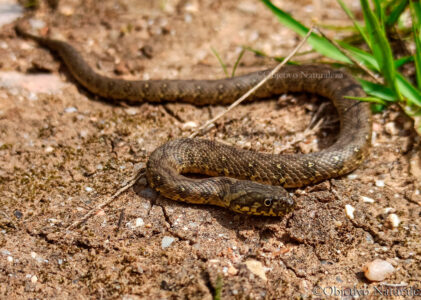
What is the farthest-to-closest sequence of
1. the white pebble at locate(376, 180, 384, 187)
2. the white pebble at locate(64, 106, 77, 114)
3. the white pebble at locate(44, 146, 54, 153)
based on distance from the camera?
the white pebble at locate(64, 106, 77, 114) < the white pebble at locate(44, 146, 54, 153) < the white pebble at locate(376, 180, 384, 187)

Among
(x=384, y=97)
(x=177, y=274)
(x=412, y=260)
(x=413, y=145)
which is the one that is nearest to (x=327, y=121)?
(x=384, y=97)

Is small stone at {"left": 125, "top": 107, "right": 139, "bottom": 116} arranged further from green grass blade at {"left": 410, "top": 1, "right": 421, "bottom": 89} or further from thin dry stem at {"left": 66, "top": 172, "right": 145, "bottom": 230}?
green grass blade at {"left": 410, "top": 1, "right": 421, "bottom": 89}

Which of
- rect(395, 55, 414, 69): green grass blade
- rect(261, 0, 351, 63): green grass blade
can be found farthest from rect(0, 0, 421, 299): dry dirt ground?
rect(261, 0, 351, 63): green grass blade

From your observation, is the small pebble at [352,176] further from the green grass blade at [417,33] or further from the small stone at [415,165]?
the green grass blade at [417,33]

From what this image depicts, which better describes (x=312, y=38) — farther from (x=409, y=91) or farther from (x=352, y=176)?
(x=352, y=176)

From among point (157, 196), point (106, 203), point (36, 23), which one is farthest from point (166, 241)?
point (36, 23)

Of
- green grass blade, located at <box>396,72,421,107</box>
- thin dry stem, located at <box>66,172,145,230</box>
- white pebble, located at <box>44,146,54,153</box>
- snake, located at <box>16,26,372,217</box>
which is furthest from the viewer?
white pebble, located at <box>44,146,54,153</box>

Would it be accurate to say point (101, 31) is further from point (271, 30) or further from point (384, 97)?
point (384, 97)
